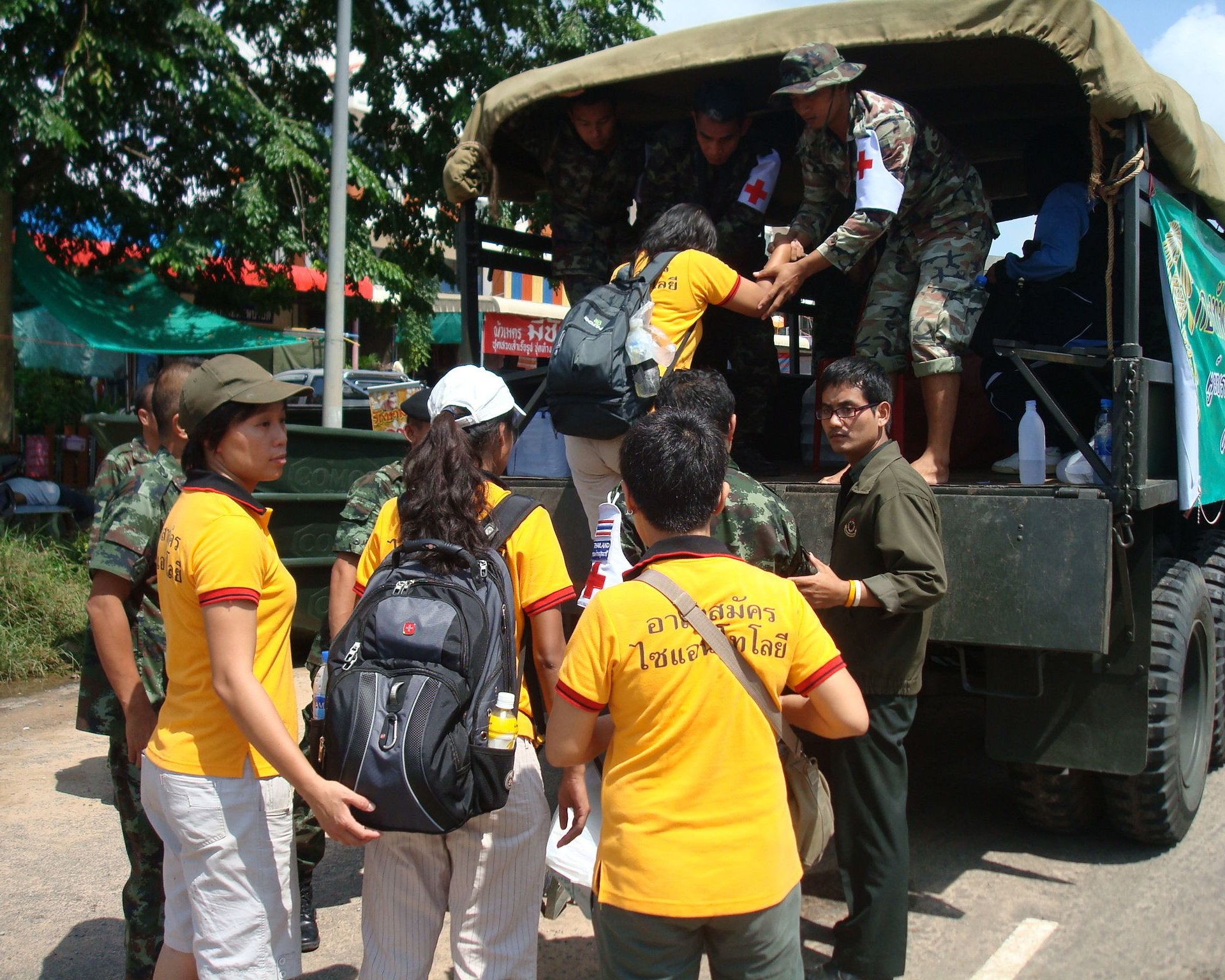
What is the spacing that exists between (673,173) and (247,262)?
7523 mm

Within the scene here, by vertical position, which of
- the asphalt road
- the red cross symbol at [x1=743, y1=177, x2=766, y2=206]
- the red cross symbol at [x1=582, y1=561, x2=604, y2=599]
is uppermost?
the red cross symbol at [x1=743, y1=177, x2=766, y2=206]

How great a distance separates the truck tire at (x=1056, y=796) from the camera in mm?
4051

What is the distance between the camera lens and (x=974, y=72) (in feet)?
14.7

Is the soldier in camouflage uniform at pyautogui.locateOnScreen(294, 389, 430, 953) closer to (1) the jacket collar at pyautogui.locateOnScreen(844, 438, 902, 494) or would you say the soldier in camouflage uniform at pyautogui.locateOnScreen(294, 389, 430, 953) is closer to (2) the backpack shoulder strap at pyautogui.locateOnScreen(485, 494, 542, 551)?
(2) the backpack shoulder strap at pyautogui.locateOnScreen(485, 494, 542, 551)

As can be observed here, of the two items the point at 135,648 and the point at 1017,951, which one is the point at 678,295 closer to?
the point at 135,648

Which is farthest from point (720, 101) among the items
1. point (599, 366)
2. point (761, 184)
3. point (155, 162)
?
point (155, 162)

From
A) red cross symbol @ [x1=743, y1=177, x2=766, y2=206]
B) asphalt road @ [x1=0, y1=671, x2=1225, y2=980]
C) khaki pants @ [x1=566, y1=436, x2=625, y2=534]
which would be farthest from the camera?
red cross symbol @ [x1=743, y1=177, x2=766, y2=206]

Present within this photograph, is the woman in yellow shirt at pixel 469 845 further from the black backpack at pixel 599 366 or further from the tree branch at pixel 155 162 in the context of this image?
the tree branch at pixel 155 162

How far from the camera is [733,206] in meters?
4.93

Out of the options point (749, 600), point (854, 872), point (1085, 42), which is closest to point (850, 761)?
point (854, 872)

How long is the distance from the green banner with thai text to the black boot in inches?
127

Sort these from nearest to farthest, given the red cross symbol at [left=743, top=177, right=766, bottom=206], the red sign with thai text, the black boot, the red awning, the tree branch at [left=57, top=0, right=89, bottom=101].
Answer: the black boot, the red cross symbol at [left=743, top=177, right=766, bottom=206], the tree branch at [left=57, top=0, right=89, bottom=101], the red awning, the red sign with thai text

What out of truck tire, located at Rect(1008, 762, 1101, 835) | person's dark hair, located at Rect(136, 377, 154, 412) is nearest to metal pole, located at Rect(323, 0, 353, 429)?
person's dark hair, located at Rect(136, 377, 154, 412)

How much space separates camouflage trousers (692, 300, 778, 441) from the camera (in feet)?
16.7
